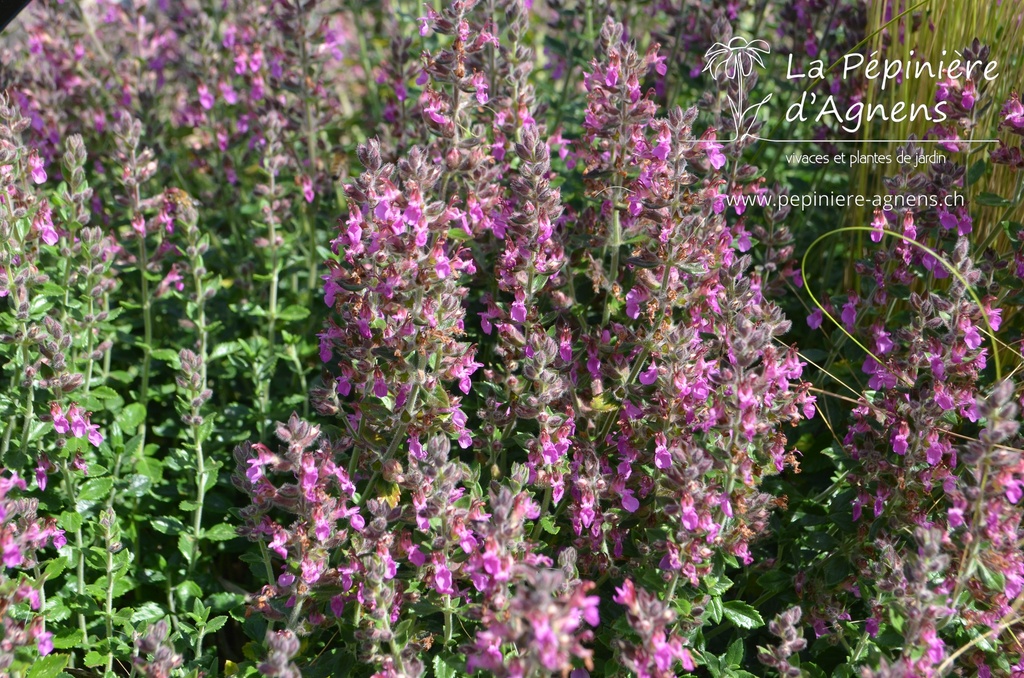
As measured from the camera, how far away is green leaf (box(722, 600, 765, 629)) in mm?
2744

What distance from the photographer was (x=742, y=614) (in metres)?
2.78

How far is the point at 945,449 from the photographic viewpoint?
277 centimetres

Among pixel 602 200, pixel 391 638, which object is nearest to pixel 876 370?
pixel 602 200

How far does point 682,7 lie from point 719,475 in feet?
7.48

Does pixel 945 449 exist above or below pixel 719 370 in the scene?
below

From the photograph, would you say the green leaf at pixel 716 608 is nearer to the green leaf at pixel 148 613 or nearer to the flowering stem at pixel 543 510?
the flowering stem at pixel 543 510

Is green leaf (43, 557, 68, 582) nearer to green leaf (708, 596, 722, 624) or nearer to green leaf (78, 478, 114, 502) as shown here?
green leaf (78, 478, 114, 502)

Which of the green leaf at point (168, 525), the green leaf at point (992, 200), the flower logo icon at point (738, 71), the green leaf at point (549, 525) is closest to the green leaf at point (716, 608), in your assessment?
the green leaf at point (549, 525)

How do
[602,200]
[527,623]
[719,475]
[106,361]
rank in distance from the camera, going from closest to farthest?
1. [527,623]
2. [719,475]
3. [602,200]
4. [106,361]

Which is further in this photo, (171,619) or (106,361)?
(106,361)

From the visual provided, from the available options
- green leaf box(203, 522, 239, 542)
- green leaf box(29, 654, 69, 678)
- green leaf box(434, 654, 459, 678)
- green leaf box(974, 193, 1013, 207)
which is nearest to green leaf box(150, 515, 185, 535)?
green leaf box(203, 522, 239, 542)

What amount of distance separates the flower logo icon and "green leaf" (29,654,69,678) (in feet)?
8.44

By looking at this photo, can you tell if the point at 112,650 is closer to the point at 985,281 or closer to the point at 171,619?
the point at 171,619

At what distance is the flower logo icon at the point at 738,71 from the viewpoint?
3402 millimetres
